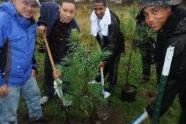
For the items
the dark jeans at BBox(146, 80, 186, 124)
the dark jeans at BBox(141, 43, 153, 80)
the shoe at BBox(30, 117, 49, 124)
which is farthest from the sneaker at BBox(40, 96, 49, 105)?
the dark jeans at BBox(146, 80, 186, 124)

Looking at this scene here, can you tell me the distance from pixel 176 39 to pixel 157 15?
0.29 meters

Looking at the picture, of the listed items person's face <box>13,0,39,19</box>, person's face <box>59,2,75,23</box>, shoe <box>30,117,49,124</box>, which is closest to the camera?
person's face <box>13,0,39,19</box>

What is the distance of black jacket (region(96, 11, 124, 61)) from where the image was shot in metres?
5.84

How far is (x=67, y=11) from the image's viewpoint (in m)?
5.24

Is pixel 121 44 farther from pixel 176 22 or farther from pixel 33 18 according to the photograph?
pixel 176 22

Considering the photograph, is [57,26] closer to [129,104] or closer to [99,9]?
[99,9]

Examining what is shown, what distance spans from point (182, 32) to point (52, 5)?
277 cm

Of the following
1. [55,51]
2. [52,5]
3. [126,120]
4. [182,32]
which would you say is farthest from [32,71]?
[182,32]

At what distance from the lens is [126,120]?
591 centimetres

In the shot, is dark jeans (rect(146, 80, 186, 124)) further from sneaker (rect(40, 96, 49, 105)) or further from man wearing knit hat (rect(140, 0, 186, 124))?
sneaker (rect(40, 96, 49, 105))

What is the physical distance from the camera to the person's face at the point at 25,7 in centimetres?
432

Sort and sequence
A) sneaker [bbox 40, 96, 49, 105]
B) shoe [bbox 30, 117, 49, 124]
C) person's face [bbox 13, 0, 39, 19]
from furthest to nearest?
1. sneaker [bbox 40, 96, 49, 105]
2. shoe [bbox 30, 117, 49, 124]
3. person's face [bbox 13, 0, 39, 19]

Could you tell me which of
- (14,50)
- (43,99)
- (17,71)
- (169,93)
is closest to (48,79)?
(43,99)

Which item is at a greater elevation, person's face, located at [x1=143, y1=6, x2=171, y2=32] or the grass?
person's face, located at [x1=143, y1=6, x2=171, y2=32]
